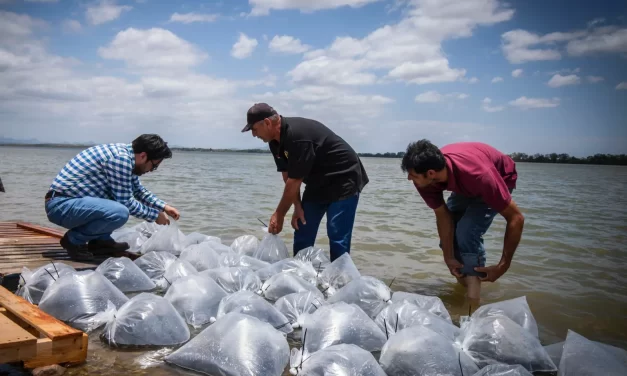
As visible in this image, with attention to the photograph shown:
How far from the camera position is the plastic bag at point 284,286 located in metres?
3.21

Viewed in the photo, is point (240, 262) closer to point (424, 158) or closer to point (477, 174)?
point (424, 158)

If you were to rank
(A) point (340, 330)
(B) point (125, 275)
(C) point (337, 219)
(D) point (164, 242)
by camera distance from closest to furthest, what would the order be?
(A) point (340, 330) < (B) point (125, 275) < (C) point (337, 219) < (D) point (164, 242)

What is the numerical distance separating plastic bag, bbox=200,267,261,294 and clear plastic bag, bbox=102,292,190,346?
2.53 ft

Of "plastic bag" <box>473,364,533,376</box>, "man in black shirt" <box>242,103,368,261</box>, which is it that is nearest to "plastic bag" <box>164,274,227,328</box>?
"man in black shirt" <box>242,103,368,261</box>

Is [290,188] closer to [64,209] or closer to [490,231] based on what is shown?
[64,209]

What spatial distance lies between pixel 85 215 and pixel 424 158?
2534mm

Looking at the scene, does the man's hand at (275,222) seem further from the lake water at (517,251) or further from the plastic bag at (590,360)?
the plastic bag at (590,360)

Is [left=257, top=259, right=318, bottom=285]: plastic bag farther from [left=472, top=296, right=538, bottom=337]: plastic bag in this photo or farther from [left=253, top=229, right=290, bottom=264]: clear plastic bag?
[left=472, top=296, right=538, bottom=337]: plastic bag

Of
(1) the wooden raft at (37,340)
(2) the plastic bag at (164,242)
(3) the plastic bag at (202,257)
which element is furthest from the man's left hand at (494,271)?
(2) the plastic bag at (164,242)

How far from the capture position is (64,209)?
3.64 m

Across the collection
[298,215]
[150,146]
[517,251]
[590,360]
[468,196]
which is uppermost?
[150,146]

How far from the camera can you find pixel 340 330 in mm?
2410

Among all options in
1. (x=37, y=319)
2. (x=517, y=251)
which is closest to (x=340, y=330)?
(x=37, y=319)

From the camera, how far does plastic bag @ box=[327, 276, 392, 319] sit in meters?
2.96
